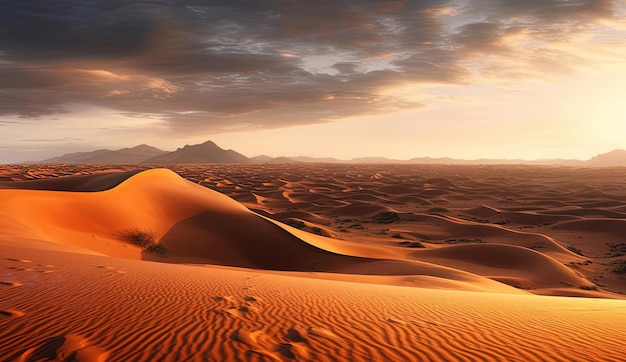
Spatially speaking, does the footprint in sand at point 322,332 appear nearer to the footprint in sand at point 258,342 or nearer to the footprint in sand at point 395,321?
the footprint in sand at point 258,342

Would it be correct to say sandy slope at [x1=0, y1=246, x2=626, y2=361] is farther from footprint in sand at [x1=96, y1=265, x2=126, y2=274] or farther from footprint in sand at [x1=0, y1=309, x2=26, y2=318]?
footprint in sand at [x1=96, y1=265, x2=126, y2=274]

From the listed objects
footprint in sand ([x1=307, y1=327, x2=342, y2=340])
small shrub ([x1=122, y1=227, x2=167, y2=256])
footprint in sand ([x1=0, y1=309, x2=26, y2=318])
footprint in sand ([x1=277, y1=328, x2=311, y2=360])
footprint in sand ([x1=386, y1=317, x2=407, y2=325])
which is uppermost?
footprint in sand ([x1=0, y1=309, x2=26, y2=318])

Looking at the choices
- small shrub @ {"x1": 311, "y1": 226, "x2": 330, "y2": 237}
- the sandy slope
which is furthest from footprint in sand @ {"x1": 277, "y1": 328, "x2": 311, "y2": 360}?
small shrub @ {"x1": 311, "y1": 226, "x2": 330, "y2": 237}

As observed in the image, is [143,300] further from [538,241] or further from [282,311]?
[538,241]

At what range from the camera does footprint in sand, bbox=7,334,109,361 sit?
12.4 ft

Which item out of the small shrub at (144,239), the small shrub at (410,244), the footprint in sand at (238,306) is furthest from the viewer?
the small shrub at (410,244)

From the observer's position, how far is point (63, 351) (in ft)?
12.8

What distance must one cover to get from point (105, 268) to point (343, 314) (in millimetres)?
4984

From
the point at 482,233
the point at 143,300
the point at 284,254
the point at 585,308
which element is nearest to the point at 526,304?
the point at 585,308

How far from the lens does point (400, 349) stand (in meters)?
4.46

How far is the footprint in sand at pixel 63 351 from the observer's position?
12.4 ft

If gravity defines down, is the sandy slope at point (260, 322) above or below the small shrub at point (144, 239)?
above

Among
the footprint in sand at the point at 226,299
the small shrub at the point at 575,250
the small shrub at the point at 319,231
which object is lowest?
the small shrub at the point at 575,250

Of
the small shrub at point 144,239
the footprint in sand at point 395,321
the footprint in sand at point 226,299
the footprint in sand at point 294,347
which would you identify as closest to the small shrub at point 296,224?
the small shrub at point 144,239
